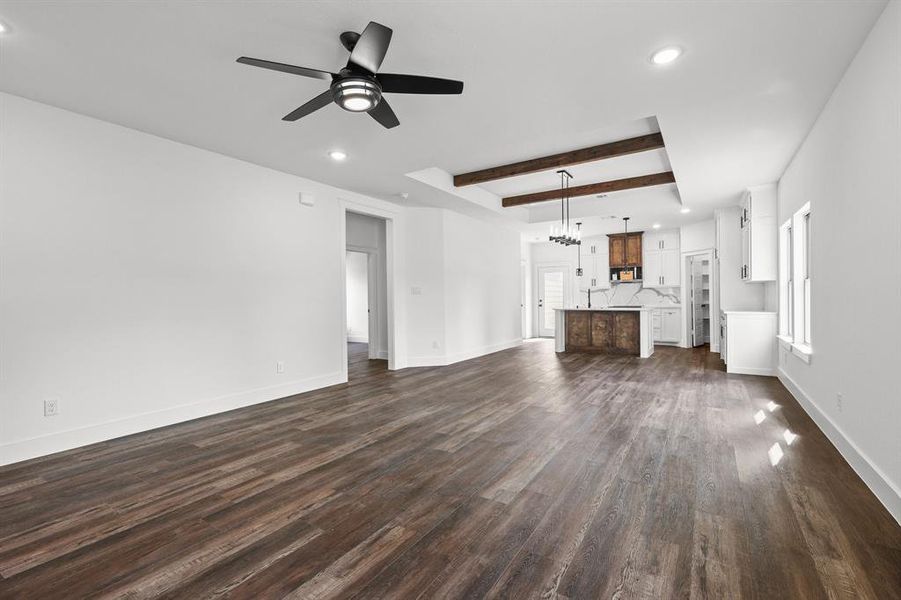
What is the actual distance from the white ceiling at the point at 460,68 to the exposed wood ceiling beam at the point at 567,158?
8.7 inches

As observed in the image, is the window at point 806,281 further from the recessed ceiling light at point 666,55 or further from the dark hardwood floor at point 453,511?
the recessed ceiling light at point 666,55

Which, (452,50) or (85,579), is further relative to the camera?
(452,50)

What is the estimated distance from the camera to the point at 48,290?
329 cm

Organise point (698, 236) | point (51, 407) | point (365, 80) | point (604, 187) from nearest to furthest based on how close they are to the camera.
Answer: point (365, 80)
point (51, 407)
point (604, 187)
point (698, 236)

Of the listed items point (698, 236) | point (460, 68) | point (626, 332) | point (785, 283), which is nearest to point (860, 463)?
point (785, 283)

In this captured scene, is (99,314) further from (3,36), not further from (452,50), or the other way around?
(452,50)

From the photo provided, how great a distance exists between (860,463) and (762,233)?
13.2ft

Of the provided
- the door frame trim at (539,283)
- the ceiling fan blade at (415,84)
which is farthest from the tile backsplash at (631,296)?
the ceiling fan blade at (415,84)

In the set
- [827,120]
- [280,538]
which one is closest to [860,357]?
[827,120]

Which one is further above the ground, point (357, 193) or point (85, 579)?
point (357, 193)

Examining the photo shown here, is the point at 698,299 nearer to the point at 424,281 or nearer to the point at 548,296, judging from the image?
the point at 548,296

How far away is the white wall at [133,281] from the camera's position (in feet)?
10.4

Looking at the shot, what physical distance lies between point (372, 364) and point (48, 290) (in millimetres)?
4642

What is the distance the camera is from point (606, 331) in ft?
26.9
